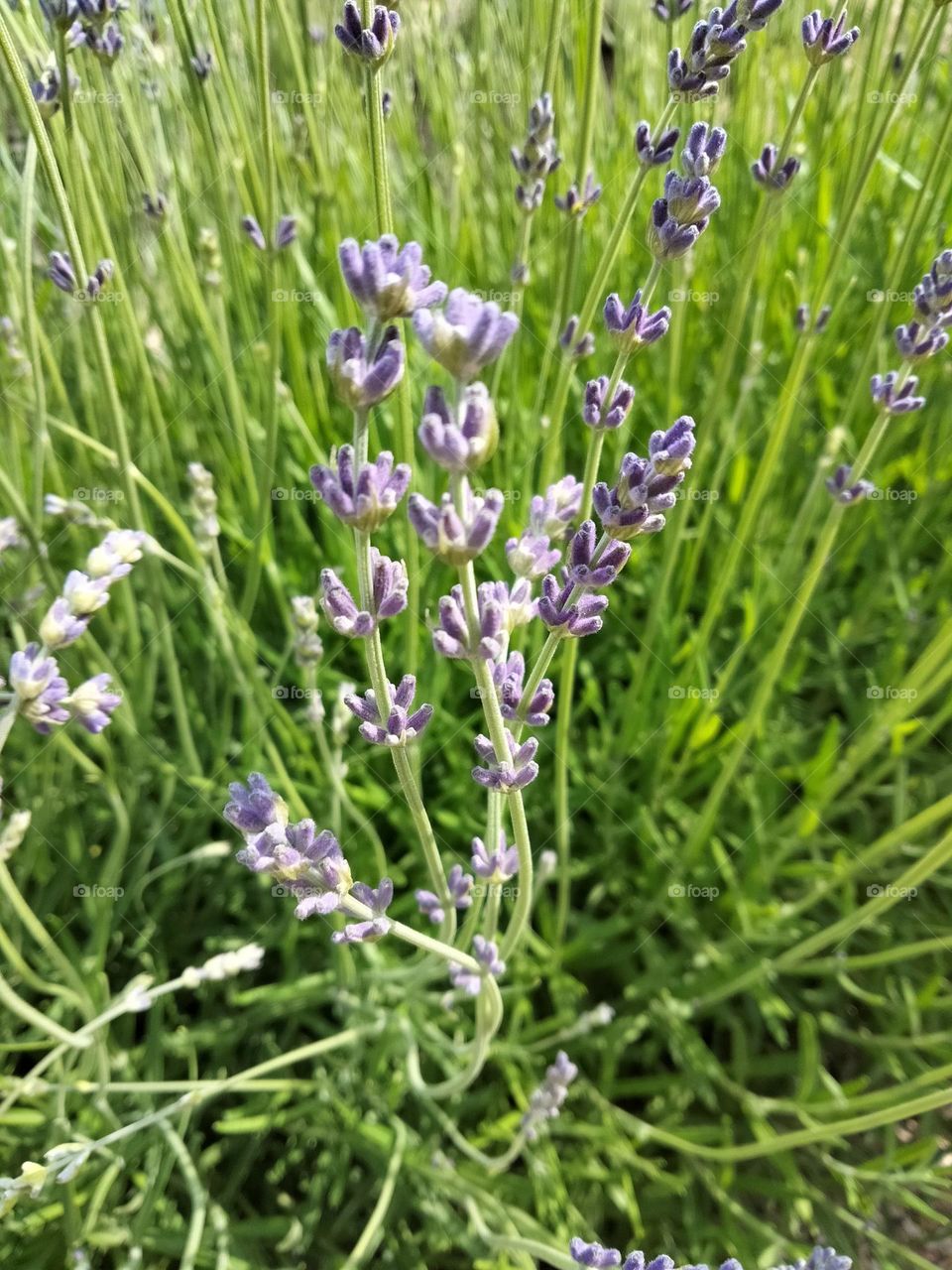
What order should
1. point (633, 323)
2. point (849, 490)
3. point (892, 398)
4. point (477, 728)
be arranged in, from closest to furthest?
point (633, 323) < point (892, 398) < point (849, 490) < point (477, 728)

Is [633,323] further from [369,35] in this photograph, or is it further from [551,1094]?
[551,1094]

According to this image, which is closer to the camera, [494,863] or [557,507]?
[557,507]

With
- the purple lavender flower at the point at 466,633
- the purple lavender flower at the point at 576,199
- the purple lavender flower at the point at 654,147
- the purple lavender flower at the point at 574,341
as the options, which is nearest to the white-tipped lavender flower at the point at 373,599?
the purple lavender flower at the point at 466,633

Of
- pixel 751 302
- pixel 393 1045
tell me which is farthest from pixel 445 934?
pixel 751 302

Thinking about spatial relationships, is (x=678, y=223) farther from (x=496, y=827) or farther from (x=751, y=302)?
(x=751, y=302)

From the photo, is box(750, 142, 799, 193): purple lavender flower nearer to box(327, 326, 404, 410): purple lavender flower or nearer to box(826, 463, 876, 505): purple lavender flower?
box(826, 463, 876, 505): purple lavender flower

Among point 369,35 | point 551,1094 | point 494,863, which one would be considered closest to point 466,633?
point 494,863
